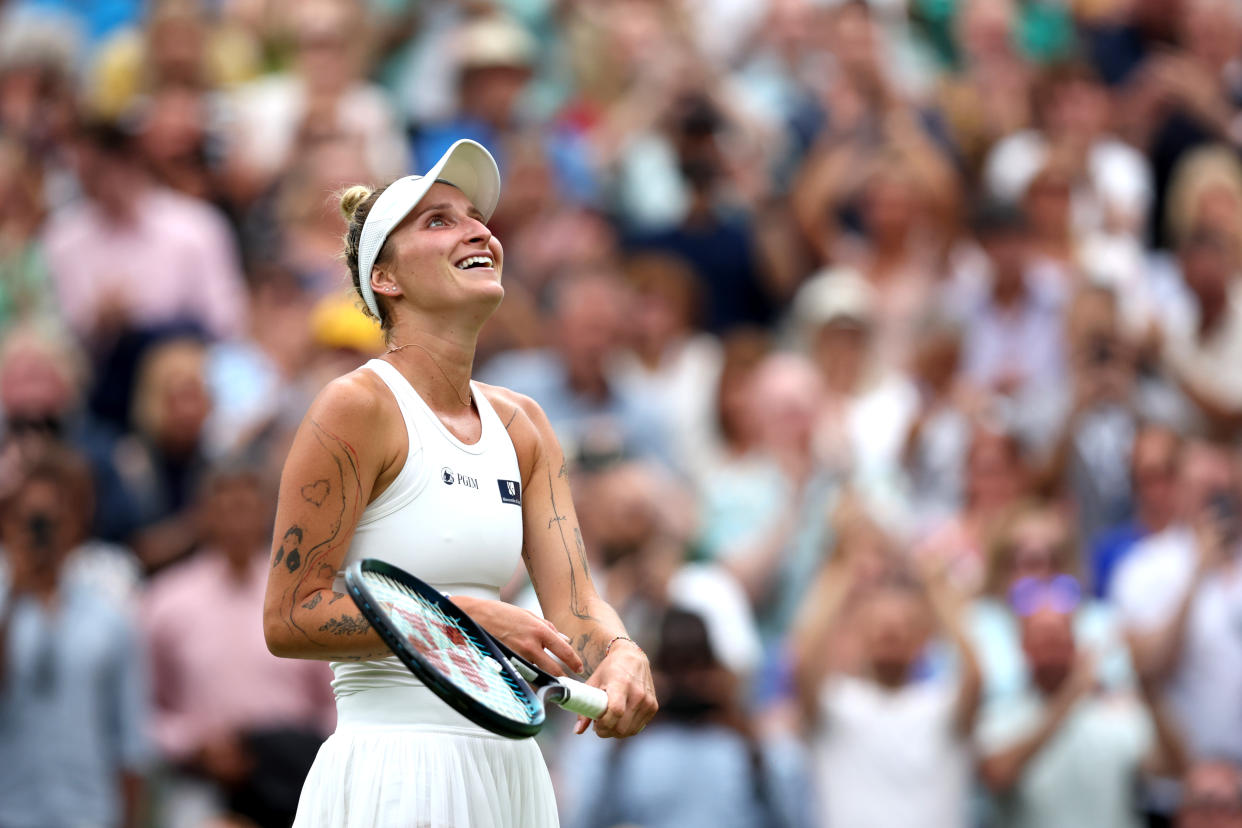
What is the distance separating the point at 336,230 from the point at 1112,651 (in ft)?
15.6

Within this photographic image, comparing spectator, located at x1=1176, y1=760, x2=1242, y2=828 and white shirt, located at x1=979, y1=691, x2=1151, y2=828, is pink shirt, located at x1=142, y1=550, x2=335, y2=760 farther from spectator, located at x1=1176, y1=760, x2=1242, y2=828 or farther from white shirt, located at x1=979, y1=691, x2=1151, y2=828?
spectator, located at x1=1176, y1=760, x2=1242, y2=828

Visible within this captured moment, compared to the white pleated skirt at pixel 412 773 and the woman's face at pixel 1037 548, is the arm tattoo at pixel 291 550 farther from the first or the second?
the woman's face at pixel 1037 548

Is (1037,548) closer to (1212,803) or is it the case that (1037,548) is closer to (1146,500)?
(1146,500)

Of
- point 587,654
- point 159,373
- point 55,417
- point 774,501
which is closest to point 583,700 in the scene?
point 587,654

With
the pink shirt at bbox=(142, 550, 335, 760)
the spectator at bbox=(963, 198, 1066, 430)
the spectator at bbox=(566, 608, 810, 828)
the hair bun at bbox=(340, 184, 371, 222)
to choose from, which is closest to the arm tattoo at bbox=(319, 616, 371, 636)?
the hair bun at bbox=(340, 184, 371, 222)

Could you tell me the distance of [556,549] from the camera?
4223mm

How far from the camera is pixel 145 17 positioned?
12.1 m

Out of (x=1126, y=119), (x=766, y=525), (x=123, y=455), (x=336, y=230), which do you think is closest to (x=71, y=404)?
(x=123, y=455)

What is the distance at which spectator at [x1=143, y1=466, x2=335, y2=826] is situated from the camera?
7.33 m

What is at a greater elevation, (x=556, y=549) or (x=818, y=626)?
(x=556, y=549)

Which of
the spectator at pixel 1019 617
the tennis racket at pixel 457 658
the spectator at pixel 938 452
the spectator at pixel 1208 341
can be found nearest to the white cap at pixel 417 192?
the tennis racket at pixel 457 658

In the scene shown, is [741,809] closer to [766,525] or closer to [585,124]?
[766,525]

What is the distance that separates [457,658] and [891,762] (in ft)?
13.7

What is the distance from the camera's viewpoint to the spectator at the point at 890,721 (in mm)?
7375
